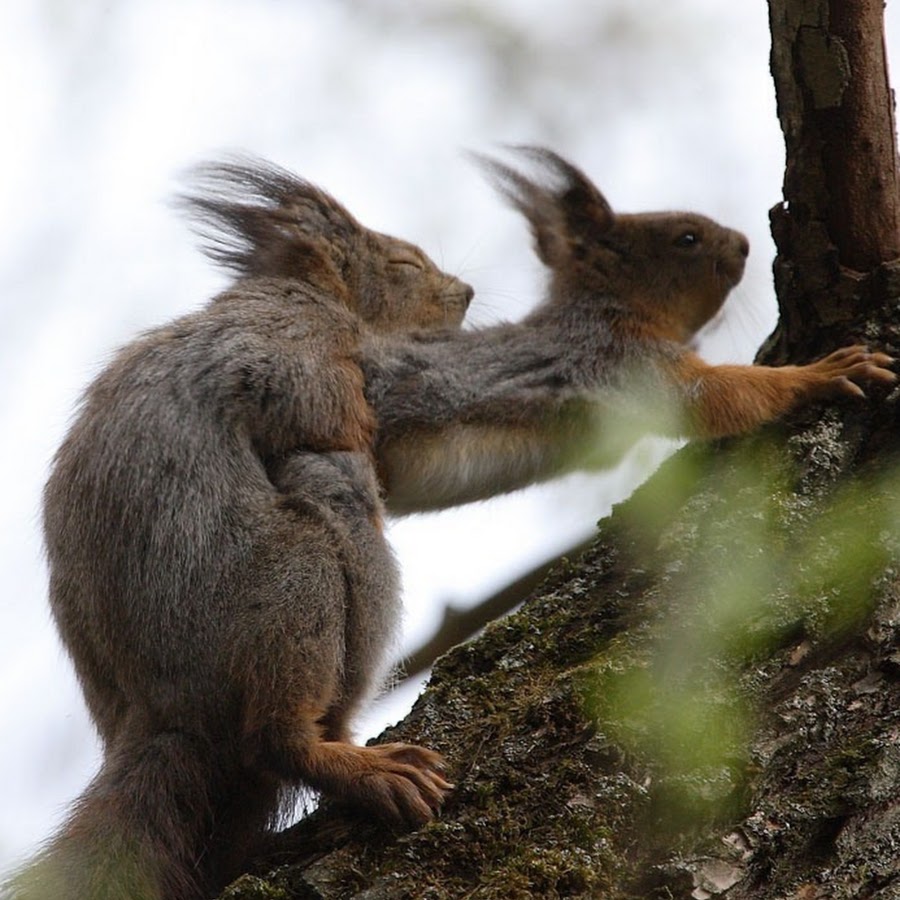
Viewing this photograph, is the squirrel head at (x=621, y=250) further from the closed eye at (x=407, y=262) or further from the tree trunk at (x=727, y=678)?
the tree trunk at (x=727, y=678)

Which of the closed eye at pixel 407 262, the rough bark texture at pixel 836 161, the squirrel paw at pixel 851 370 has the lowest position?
the squirrel paw at pixel 851 370

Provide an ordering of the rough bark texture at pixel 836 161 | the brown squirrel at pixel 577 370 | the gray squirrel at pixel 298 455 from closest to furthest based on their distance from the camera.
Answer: the gray squirrel at pixel 298 455 < the rough bark texture at pixel 836 161 < the brown squirrel at pixel 577 370

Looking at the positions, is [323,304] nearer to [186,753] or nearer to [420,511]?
[420,511]

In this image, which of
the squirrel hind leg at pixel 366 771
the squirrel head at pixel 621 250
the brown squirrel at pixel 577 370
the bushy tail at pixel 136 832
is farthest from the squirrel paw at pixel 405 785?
the squirrel head at pixel 621 250

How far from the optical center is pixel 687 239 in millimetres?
6750

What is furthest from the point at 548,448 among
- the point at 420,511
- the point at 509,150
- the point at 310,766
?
the point at 310,766

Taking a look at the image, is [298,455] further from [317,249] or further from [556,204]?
[556,204]

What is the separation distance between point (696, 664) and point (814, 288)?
78.2 inches

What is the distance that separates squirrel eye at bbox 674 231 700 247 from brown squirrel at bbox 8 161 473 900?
208 centimetres

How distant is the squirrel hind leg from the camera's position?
3348 millimetres

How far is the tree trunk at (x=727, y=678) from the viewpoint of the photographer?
9.97 ft

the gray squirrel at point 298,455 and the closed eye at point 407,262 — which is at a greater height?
the closed eye at point 407,262

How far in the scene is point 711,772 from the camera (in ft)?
10.4

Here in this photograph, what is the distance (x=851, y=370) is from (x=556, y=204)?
8.42ft
